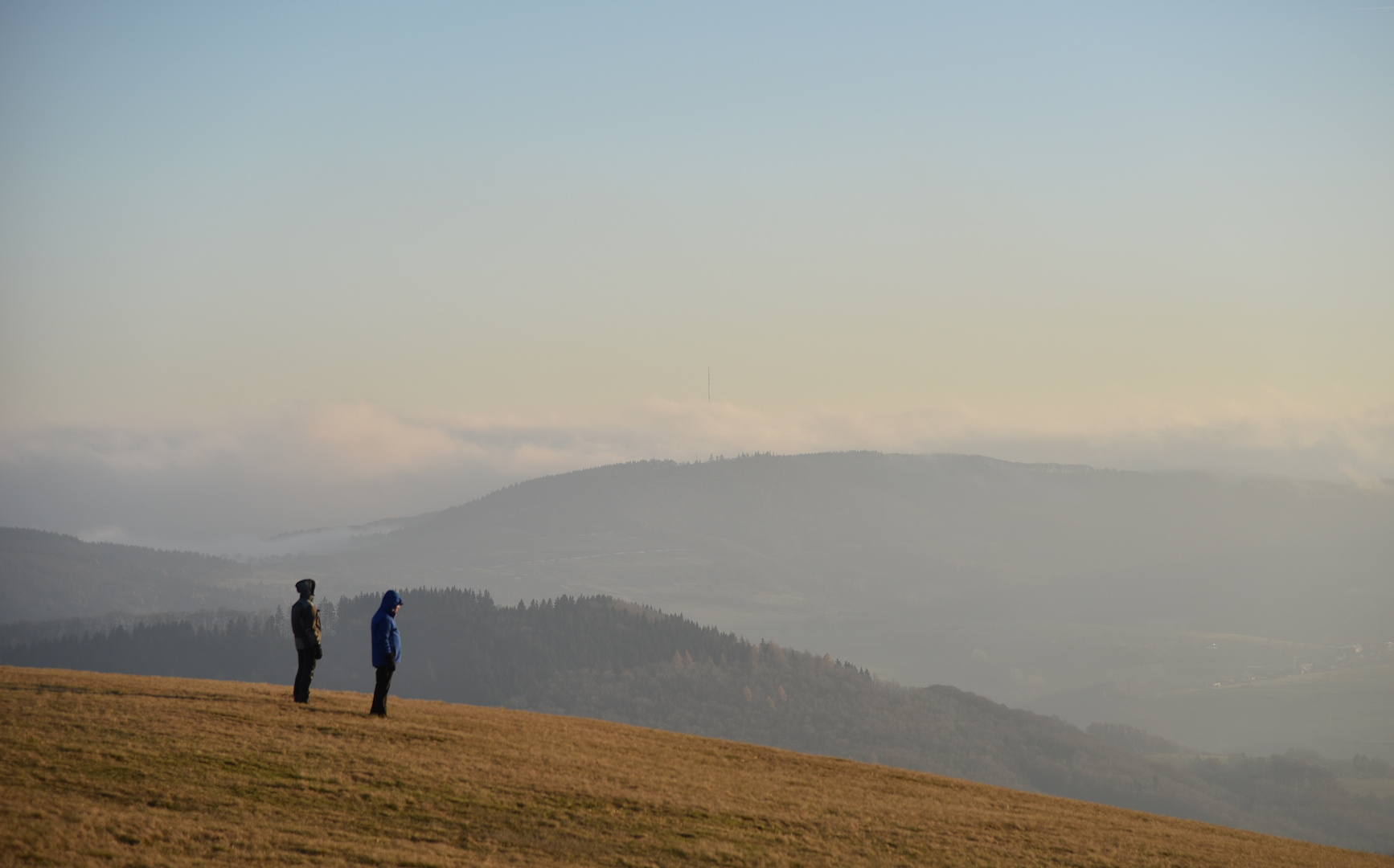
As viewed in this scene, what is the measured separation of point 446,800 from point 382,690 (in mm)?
7251

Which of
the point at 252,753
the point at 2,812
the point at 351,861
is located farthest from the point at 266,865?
the point at 252,753

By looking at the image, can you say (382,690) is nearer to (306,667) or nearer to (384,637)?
(384,637)

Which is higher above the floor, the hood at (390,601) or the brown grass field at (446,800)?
the hood at (390,601)

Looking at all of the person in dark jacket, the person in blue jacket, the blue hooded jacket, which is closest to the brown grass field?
the person in dark jacket

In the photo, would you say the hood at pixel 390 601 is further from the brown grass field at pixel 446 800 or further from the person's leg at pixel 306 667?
the brown grass field at pixel 446 800

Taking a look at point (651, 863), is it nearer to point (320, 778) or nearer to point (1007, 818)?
point (320, 778)

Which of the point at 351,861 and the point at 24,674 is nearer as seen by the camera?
the point at 351,861

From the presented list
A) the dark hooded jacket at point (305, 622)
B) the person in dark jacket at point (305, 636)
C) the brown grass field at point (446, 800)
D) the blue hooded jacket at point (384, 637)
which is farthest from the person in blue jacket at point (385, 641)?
the dark hooded jacket at point (305, 622)

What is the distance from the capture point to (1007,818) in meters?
25.5

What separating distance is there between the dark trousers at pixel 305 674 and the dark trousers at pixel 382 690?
160 cm

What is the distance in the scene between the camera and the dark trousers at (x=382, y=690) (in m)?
26.0

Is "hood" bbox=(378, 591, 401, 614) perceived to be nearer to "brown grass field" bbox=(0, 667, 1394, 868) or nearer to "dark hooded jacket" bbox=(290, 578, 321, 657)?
"dark hooded jacket" bbox=(290, 578, 321, 657)

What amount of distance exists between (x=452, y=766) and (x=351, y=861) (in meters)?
6.03

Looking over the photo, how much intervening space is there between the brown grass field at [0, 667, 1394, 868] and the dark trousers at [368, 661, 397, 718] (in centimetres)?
48
